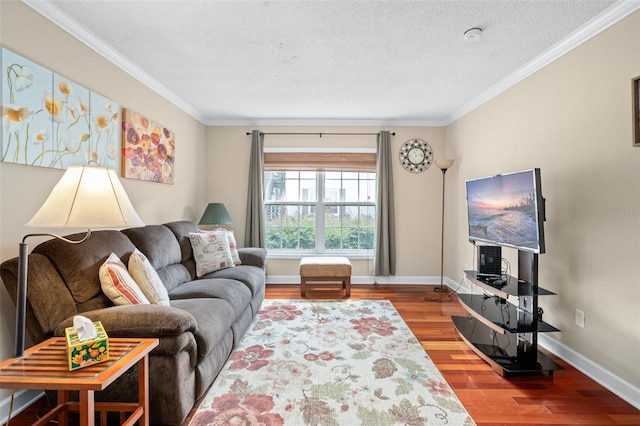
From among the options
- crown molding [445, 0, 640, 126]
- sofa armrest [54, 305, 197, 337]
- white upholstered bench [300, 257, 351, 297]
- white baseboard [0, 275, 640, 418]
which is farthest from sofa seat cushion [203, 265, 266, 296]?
crown molding [445, 0, 640, 126]

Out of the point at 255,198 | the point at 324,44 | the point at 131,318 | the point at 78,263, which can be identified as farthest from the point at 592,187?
the point at 255,198

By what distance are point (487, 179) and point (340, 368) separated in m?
2.13

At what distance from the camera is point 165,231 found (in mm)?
2928

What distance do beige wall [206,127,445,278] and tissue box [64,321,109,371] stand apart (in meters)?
3.46

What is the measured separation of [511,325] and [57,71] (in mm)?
3649

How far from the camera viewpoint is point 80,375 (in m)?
1.22

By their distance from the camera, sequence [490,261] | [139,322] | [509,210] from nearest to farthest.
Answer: [139,322]
[509,210]
[490,261]

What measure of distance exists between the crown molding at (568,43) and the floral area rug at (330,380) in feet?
8.74

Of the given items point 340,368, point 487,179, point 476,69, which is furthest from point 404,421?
point 476,69

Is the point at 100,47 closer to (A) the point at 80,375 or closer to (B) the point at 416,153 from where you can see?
(A) the point at 80,375

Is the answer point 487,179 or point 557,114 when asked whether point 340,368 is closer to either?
point 487,179

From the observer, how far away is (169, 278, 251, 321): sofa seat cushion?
8.22ft

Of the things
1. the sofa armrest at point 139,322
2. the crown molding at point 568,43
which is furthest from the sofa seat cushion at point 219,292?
the crown molding at point 568,43

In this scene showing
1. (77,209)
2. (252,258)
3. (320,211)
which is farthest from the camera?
(320,211)
